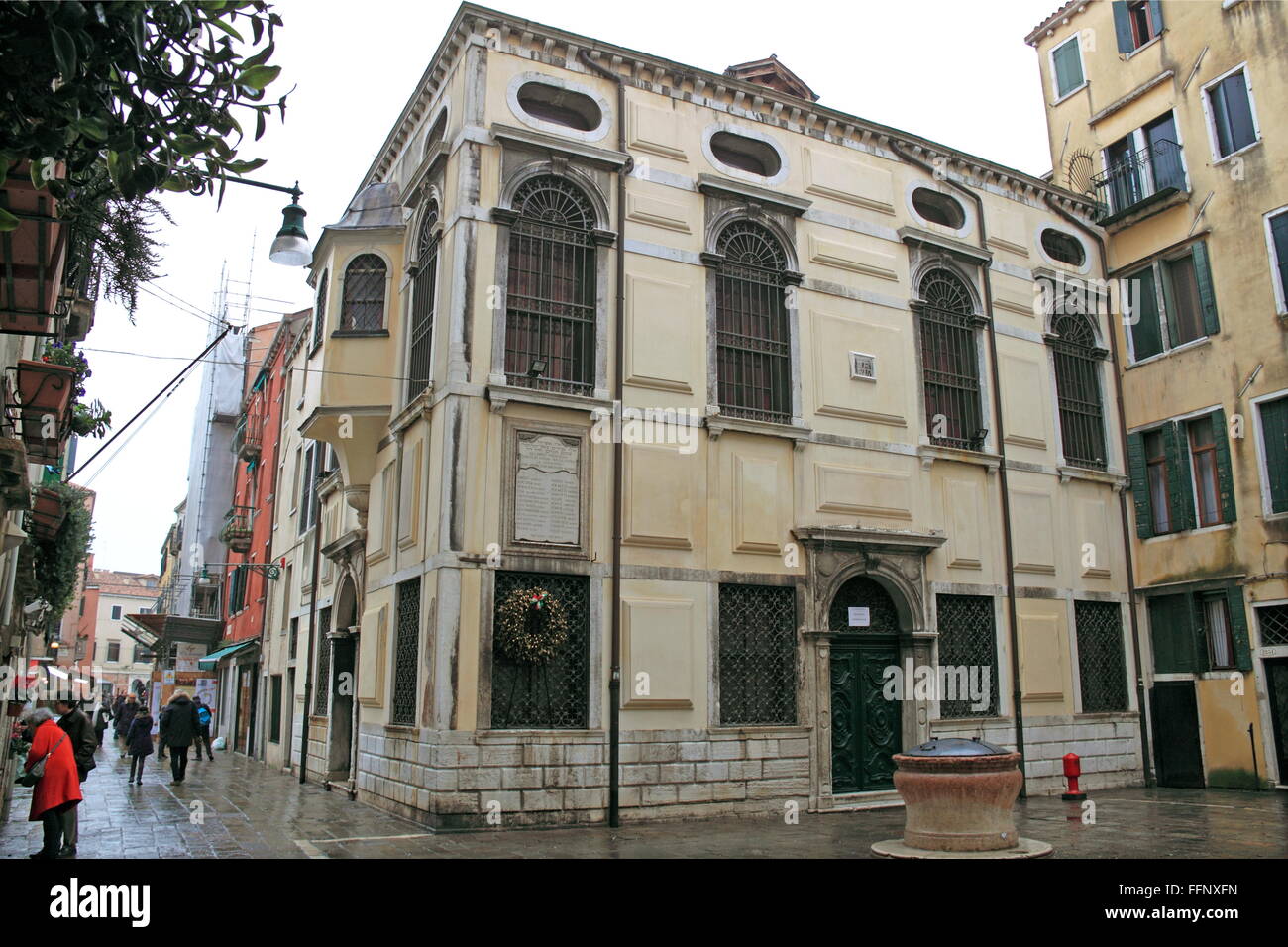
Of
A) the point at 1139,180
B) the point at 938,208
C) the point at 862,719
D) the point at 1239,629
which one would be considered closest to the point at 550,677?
the point at 862,719

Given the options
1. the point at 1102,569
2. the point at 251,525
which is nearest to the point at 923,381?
the point at 1102,569

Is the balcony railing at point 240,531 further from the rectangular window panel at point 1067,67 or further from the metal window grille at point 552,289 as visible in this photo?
the rectangular window panel at point 1067,67

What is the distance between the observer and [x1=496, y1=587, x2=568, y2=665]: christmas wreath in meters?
12.3

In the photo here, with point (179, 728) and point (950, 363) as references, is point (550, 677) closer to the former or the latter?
point (179, 728)

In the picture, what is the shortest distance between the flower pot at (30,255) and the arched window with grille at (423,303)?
264 inches

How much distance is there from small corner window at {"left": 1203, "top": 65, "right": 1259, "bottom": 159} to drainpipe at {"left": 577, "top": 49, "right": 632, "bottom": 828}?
10838 mm

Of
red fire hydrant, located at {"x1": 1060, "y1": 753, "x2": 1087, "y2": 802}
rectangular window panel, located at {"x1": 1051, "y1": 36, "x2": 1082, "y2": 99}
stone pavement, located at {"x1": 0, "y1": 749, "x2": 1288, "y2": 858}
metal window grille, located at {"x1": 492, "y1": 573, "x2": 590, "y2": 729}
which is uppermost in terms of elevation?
rectangular window panel, located at {"x1": 1051, "y1": 36, "x2": 1082, "y2": 99}

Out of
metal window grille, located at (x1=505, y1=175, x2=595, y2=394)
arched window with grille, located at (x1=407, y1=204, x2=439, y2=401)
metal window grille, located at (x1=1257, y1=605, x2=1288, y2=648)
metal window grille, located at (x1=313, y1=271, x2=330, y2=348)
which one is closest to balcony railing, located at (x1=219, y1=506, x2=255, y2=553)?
metal window grille, located at (x1=313, y1=271, x2=330, y2=348)

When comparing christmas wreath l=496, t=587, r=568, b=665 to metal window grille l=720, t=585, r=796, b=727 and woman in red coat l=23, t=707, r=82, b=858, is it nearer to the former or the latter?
metal window grille l=720, t=585, r=796, b=727

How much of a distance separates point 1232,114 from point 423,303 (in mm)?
14307

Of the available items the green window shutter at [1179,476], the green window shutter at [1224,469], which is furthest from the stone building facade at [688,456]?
the green window shutter at [1224,469]

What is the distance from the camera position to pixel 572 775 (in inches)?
A: 487

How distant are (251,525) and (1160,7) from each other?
2686cm

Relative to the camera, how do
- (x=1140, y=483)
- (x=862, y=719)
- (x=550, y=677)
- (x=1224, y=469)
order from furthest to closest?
(x=1140, y=483) → (x=1224, y=469) → (x=862, y=719) → (x=550, y=677)
